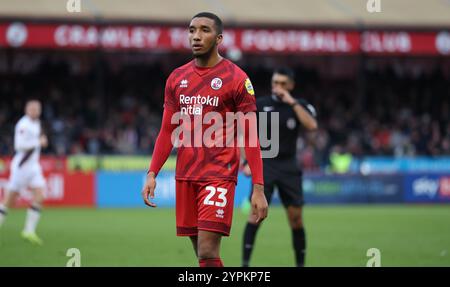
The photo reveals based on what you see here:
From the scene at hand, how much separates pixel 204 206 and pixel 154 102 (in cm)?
2397

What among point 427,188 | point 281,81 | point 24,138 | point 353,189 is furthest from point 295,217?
point 427,188

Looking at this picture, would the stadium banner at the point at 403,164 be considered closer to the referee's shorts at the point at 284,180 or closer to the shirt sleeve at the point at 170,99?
the referee's shorts at the point at 284,180

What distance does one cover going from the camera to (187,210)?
7660mm

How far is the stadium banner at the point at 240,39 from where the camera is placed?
2523cm

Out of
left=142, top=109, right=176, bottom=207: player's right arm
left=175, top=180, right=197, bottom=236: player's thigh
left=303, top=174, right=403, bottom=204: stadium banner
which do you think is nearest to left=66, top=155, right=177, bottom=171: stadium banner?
left=303, top=174, right=403, bottom=204: stadium banner

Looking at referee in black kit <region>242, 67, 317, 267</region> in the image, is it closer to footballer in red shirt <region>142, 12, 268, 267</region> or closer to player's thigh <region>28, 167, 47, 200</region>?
footballer in red shirt <region>142, 12, 268, 267</region>

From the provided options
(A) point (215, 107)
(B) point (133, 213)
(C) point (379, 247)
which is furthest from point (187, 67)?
(B) point (133, 213)

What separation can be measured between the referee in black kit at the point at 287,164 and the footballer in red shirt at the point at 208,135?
3.31m

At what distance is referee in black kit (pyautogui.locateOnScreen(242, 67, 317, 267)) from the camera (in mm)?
10914

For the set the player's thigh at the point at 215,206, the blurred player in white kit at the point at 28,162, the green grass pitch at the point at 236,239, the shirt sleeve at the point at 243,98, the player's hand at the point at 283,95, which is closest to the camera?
the player's thigh at the point at 215,206

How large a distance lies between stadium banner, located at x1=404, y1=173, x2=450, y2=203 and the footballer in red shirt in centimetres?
1824

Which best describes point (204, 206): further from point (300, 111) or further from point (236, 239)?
point (236, 239)

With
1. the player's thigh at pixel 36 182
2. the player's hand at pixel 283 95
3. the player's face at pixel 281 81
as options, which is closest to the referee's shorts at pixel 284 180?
the player's hand at pixel 283 95
